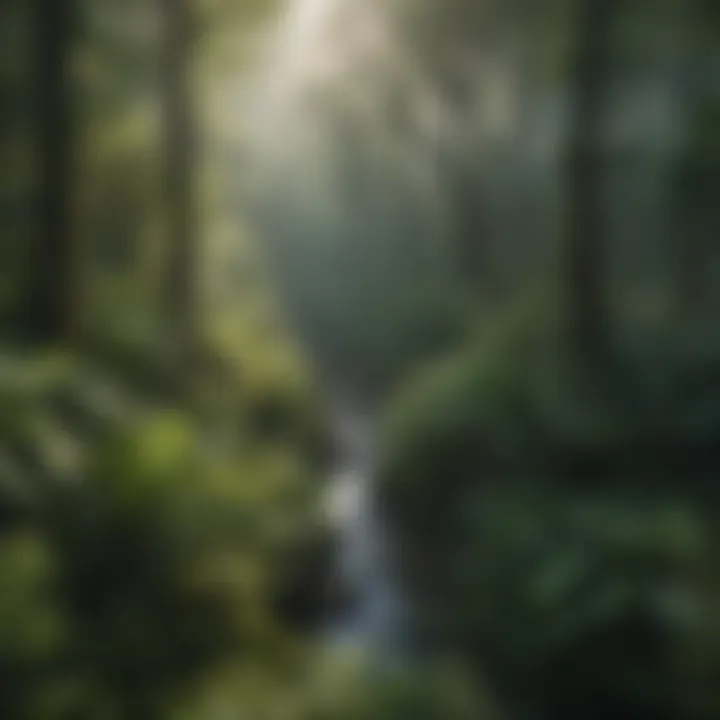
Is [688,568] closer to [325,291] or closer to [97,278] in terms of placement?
[325,291]

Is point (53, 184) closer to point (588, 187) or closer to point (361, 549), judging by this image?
point (361, 549)

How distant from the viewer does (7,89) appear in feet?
7.00

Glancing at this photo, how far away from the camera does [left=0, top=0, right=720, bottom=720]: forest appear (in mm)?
1974

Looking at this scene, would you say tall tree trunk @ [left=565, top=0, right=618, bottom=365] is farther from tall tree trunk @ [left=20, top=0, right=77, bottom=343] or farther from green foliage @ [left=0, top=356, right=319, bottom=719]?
tall tree trunk @ [left=20, top=0, right=77, bottom=343]

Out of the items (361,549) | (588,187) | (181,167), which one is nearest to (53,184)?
(181,167)

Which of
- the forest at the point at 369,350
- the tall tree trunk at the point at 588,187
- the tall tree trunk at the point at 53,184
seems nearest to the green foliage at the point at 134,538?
the forest at the point at 369,350

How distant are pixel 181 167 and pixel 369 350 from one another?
1.62 ft

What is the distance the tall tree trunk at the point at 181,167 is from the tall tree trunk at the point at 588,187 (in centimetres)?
72

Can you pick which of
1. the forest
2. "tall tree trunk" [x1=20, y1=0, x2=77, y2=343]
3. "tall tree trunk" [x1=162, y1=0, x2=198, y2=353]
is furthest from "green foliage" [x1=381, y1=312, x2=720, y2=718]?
"tall tree trunk" [x1=20, y1=0, x2=77, y2=343]

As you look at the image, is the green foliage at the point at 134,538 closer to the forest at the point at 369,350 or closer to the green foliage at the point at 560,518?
the forest at the point at 369,350

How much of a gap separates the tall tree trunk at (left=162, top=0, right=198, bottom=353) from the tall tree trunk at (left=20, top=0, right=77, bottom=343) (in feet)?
0.61

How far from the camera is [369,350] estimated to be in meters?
2.08

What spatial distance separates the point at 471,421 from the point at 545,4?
0.81 meters

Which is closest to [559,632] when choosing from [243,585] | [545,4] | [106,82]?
[243,585]
